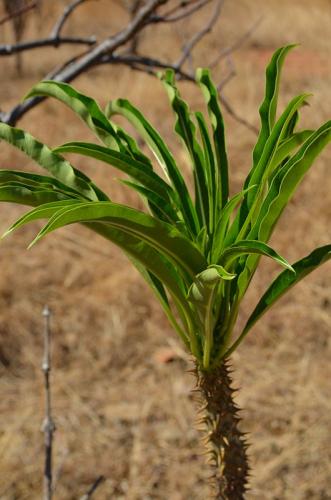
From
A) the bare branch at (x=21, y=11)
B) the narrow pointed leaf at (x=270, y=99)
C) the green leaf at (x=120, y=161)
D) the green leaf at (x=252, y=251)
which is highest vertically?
the bare branch at (x=21, y=11)

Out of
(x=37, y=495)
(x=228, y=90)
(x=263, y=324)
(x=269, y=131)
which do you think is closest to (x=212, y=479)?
(x=269, y=131)

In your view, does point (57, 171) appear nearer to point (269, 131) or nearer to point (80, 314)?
point (269, 131)

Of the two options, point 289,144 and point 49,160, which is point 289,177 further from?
point 49,160

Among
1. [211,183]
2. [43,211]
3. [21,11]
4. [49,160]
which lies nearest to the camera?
[43,211]

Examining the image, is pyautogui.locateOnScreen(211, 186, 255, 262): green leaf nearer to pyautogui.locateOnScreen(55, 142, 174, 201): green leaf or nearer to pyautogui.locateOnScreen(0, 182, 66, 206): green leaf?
pyautogui.locateOnScreen(55, 142, 174, 201): green leaf

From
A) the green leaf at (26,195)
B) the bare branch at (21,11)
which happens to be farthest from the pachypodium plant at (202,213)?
the bare branch at (21,11)

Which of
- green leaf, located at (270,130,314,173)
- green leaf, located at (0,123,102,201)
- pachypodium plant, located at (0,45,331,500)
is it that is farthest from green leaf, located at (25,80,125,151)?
green leaf, located at (270,130,314,173)

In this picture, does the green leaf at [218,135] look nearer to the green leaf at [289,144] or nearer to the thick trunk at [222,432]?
the green leaf at [289,144]

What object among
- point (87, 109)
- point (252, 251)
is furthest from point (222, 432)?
point (87, 109)
